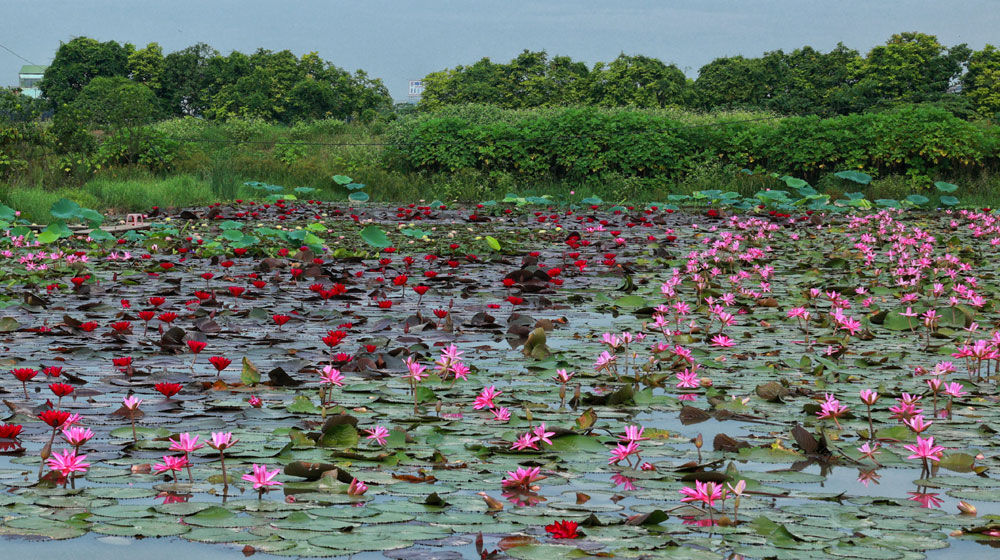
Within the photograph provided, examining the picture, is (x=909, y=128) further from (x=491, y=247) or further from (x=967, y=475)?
(x=967, y=475)

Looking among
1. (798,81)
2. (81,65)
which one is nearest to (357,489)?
(798,81)

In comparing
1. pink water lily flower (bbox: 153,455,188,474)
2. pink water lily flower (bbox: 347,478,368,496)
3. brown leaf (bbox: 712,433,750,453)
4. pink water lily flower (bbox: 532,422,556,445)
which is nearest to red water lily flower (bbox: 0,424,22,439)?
pink water lily flower (bbox: 153,455,188,474)

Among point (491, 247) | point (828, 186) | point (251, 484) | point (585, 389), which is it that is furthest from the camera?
point (828, 186)

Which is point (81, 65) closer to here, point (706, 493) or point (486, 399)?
point (486, 399)

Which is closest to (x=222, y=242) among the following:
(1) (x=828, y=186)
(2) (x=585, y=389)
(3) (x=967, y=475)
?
(2) (x=585, y=389)

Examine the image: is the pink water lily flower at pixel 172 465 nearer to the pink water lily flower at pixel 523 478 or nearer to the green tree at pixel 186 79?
the pink water lily flower at pixel 523 478

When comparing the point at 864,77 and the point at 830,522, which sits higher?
the point at 864,77

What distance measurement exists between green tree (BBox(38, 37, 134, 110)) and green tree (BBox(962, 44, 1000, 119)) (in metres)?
53.0

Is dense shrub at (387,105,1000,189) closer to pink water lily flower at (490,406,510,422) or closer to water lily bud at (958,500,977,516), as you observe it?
pink water lily flower at (490,406,510,422)

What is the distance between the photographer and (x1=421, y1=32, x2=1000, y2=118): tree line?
160 ft

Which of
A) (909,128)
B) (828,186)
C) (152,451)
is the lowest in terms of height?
(152,451)

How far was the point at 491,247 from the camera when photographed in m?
9.80

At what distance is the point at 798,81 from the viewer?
50688mm

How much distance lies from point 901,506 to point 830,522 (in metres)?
0.28
